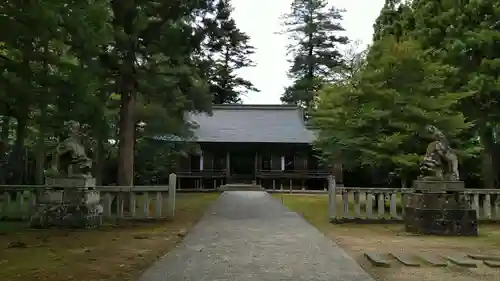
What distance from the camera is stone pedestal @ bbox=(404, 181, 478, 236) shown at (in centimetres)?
862

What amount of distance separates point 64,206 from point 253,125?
2251cm

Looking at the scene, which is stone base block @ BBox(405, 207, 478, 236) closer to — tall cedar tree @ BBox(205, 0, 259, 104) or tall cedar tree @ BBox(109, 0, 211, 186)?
tall cedar tree @ BBox(109, 0, 211, 186)

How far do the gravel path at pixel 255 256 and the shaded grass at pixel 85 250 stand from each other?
14.2 inches

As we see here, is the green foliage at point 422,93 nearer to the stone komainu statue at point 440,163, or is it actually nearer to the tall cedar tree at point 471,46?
the tall cedar tree at point 471,46

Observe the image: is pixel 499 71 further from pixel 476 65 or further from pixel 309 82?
pixel 309 82

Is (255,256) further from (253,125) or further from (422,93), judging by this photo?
(253,125)

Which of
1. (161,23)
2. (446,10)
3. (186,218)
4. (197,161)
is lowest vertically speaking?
(186,218)

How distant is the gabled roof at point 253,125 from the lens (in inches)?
1102

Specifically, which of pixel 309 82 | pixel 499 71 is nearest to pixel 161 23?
pixel 499 71

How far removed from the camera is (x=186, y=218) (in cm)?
1120

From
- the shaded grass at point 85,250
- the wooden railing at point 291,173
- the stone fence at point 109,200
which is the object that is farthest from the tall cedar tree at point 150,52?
the wooden railing at point 291,173

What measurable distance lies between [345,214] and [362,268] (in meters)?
5.41

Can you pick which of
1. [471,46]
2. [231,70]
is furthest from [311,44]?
[471,46]

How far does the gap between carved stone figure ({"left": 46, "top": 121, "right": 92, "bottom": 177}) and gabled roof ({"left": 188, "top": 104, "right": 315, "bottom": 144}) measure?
16.2 metres
